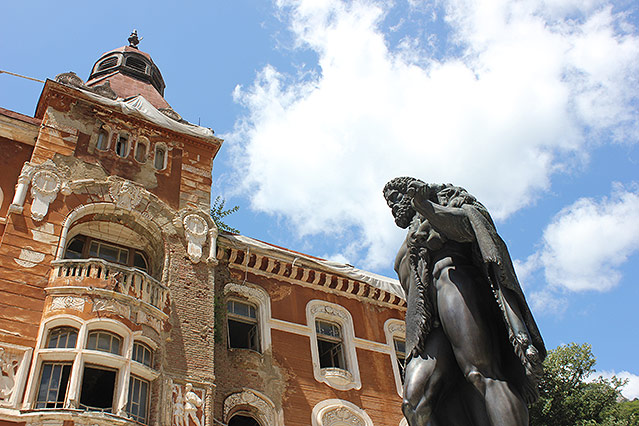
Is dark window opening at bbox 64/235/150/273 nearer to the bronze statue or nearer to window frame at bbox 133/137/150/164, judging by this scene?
window frame at bbox 133/137/150/164

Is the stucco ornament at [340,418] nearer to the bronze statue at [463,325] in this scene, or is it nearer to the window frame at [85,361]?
the window frame at [85,361]

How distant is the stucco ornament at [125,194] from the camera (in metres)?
17.0

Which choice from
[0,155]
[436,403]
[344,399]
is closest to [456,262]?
[436,403]

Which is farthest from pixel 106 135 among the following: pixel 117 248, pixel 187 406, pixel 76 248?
pixel 187 406

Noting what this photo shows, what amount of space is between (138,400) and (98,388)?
943mm

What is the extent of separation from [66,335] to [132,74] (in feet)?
51.6

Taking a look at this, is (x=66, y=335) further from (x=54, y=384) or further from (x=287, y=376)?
(x=287, y=376)

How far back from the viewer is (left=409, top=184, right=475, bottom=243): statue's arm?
15.6ft

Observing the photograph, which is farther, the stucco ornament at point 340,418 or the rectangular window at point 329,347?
the rectangular window at point 329,347

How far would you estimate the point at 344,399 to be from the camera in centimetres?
1808

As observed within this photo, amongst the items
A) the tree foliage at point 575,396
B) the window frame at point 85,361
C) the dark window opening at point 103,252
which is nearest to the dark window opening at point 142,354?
the window frame at point 85,361

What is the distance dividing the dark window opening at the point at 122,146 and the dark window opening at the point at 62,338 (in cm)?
656

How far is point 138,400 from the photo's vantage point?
1376 cm

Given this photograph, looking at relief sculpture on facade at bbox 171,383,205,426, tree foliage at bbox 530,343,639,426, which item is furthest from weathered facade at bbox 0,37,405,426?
tree foliage at bbox 530,343,639,426
